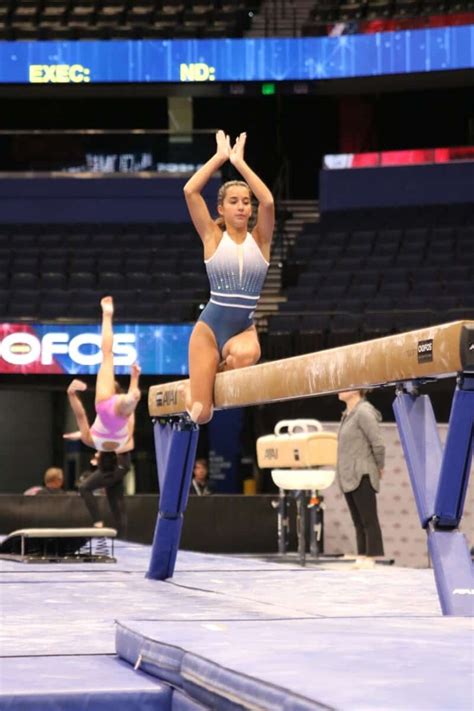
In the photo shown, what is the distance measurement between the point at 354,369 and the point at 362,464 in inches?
164

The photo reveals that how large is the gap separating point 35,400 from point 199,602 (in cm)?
1370

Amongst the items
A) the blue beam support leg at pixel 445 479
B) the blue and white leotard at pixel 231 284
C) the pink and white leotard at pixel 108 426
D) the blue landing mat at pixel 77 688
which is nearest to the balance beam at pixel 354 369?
the blue beam support leg at pixel 445 479

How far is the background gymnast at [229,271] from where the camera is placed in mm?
5363

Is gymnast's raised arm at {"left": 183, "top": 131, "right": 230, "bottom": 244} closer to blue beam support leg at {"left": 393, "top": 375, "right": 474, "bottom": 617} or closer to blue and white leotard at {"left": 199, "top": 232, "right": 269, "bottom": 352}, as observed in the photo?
blue and white leotard at {"left": 199, "top": 232, "right": 269, "bottom": 352}

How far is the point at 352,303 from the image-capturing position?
1633cm

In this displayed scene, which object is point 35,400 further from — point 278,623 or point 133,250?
point 278,623

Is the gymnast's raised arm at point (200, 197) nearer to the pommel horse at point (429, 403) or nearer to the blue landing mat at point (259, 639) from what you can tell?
the pommel horse at point (429, 403)

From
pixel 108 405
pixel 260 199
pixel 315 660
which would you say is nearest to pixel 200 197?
pixel 260 199

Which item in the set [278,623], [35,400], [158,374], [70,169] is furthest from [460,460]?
[70,169]

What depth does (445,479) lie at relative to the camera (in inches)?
138

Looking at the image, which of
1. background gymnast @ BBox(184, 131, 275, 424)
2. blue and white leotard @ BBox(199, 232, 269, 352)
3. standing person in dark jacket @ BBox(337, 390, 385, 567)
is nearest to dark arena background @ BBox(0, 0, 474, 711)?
standing person in dark jacket @ BBox(337, 390, 385, 567)

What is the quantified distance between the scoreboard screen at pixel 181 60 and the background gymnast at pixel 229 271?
15603 mm

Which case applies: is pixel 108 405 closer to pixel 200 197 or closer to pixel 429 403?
pixel 200 197

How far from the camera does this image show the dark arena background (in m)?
8.44
